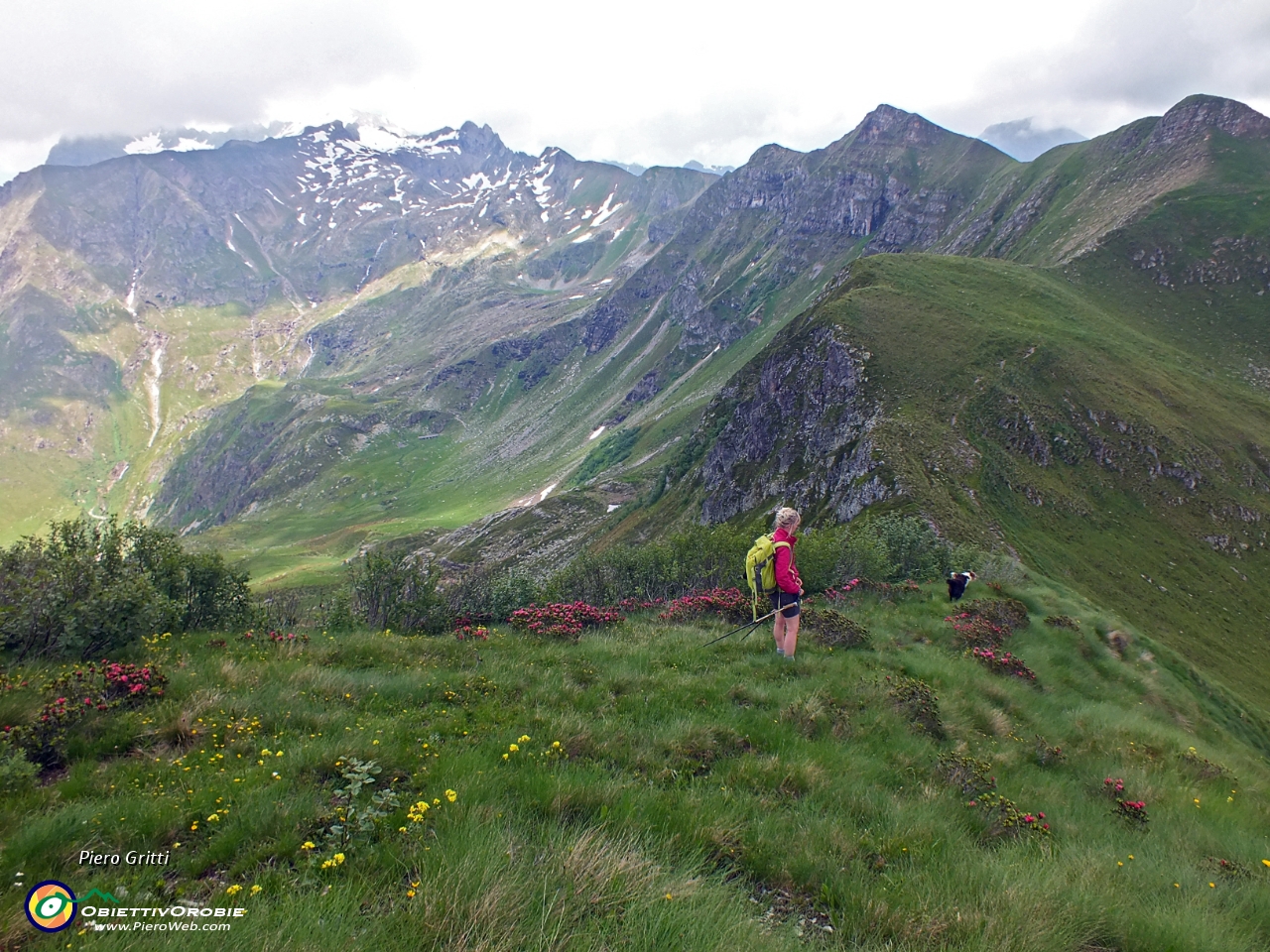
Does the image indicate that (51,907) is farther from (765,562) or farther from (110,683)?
(765,562)

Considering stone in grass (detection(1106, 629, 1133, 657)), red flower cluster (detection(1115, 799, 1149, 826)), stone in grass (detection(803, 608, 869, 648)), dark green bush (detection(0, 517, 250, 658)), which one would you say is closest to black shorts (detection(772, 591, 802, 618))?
stone in grass (detection(803, 608, 869, 648))

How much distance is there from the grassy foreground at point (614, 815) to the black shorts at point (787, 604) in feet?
4.72

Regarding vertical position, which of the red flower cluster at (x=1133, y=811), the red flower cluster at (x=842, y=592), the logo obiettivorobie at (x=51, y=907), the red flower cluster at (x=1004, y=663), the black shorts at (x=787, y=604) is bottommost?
the red flower cluster at (x=1004, y=663)

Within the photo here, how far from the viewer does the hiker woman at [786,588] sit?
1289cm

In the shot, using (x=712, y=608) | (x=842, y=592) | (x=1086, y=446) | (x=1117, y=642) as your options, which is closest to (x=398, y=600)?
(x=712, y=608)

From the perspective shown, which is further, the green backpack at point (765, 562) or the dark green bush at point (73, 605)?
the green backpack at point (765, 562)

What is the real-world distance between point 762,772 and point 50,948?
662 centimetres

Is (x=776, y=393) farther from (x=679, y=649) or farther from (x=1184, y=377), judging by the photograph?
(x=679, y=649)

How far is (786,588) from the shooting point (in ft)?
42.3

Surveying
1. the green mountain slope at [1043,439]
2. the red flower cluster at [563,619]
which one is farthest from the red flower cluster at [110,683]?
the green mountain slope at [1043,439]

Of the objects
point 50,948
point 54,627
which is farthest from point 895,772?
point 54,627

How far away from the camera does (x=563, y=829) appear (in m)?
5.40

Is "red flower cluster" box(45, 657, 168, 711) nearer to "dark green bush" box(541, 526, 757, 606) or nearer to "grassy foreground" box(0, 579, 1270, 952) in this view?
"grassy foreground" box(0, 579, 1270, 952)

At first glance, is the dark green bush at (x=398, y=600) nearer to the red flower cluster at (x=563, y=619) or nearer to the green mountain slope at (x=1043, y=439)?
the red flower cluster at (x=563, y=619)
